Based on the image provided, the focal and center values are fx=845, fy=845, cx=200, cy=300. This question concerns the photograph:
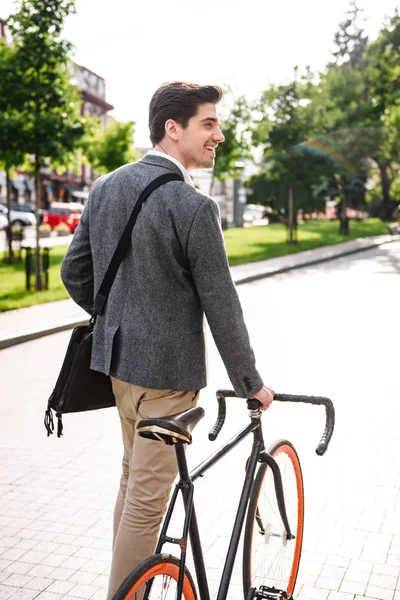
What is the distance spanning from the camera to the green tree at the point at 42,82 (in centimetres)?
1562

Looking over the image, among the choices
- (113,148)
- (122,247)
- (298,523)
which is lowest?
(298,523)

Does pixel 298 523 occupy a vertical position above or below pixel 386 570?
above

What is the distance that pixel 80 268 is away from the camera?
3.00 meters

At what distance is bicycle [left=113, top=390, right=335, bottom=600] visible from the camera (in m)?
2.28

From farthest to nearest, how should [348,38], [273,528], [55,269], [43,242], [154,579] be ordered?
[348,38], [43,242], [55,269], [273,528], [154,579]

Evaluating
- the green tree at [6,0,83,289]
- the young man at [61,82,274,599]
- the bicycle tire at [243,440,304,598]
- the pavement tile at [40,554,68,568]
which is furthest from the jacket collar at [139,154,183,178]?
the green tree at [6,0,83,289]

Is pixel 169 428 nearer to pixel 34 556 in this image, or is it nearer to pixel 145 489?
pixel 145 489

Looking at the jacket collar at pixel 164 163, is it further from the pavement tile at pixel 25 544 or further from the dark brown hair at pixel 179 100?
the pavement tile at pixel 25 544

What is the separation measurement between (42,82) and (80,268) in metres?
13.8

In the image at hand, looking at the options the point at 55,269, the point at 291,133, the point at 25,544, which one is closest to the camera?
the point at 25,544

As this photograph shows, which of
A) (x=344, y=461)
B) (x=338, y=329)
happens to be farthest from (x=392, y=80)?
(x=344, y=461)

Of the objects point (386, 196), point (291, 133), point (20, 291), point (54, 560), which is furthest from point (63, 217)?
point (54, 560)

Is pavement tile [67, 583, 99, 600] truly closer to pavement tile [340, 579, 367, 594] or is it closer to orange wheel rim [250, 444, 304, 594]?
orange wheel rim [250, 444, 304, 594]

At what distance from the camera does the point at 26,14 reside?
15695 millimetres
